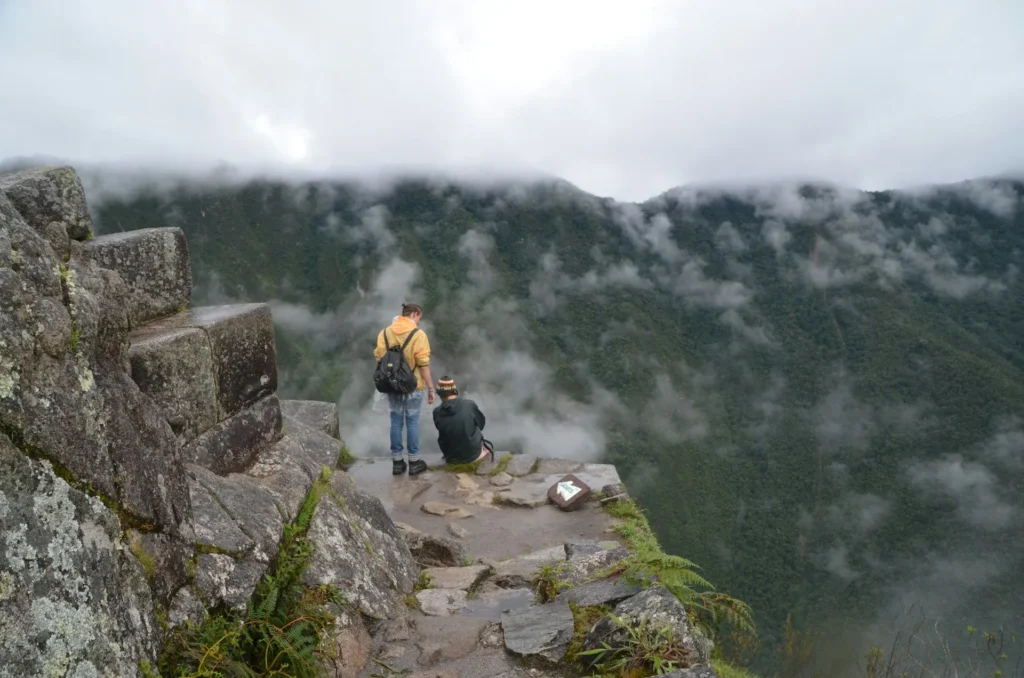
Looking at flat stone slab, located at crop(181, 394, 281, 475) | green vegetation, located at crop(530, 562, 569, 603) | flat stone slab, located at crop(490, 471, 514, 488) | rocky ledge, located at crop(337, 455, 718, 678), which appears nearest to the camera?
rocky ledge, located at crop(337, 455, 718, 678)

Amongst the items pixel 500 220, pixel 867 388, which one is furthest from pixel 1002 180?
pixel 500 220

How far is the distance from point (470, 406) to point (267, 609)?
227 inches

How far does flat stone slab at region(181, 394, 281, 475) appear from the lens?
13.8ft

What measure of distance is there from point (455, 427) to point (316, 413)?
1771 millimetres

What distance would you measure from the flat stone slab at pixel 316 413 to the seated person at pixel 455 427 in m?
1.31

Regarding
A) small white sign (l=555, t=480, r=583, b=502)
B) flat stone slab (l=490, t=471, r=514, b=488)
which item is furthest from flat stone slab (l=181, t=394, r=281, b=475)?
flat stone slab (l=490, t=471, r=514, b=488)

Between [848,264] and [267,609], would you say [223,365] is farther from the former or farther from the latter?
[848,264]

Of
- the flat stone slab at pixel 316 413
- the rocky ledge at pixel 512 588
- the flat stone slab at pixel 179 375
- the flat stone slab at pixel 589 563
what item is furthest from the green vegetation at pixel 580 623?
the flat stone slab at pixel 316 413

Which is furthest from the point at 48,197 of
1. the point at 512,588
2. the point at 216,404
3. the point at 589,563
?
the point at 589,563

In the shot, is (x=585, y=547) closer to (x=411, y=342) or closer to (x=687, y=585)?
(x=687, y=585)

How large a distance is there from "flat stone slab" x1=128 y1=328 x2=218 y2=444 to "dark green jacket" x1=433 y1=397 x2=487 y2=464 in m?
4.59

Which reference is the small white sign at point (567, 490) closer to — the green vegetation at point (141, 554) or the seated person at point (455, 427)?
the seated person at point (455, 427)

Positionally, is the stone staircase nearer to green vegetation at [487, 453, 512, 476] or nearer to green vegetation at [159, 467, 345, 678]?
Answer: green vegetation at [159, 467, 345, 678]

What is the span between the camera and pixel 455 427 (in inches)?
347
